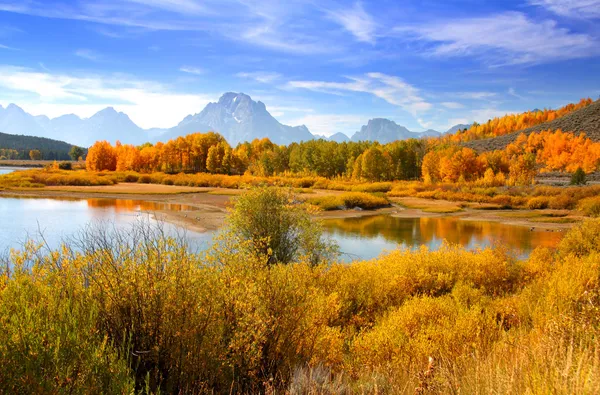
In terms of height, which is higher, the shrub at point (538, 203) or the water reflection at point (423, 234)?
the shrub at point (538, 203)

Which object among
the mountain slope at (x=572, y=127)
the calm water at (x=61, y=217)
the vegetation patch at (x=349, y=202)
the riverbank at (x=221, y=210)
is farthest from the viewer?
the mountain slope at (x=572, y=127)

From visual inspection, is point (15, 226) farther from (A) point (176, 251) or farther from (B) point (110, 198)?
(A) point (176, 251)

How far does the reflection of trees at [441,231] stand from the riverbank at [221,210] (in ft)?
7.36

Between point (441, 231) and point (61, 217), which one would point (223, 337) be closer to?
point (441, 231)

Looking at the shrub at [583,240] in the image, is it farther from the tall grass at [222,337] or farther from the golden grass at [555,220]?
the golden grass at [555,220]

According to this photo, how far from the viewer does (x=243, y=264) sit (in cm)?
760

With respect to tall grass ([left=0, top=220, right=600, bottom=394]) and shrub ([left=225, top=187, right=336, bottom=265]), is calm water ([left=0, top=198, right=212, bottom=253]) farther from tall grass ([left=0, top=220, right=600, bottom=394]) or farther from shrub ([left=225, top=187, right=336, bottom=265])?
tall grass ([left=0, top=220, right=600, bottom=394])

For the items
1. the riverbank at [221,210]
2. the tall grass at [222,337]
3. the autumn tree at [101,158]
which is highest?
the autumn tree at [101,158]

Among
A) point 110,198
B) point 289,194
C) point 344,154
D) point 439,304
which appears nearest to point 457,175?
point 344,154

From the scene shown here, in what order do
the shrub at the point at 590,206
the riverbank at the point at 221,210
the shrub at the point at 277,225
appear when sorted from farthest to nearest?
1. the shrub at the point at 590,206
2. the riverbank at the point at 221,210
3. the shrub at the point at 277,225

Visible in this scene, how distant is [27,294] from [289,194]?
12.7 meters

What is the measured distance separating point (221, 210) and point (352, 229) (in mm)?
15314

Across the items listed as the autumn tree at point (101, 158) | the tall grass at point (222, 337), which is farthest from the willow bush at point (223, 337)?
the autumn tree at point (101, 158)

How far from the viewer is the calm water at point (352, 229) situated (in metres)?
25.2
